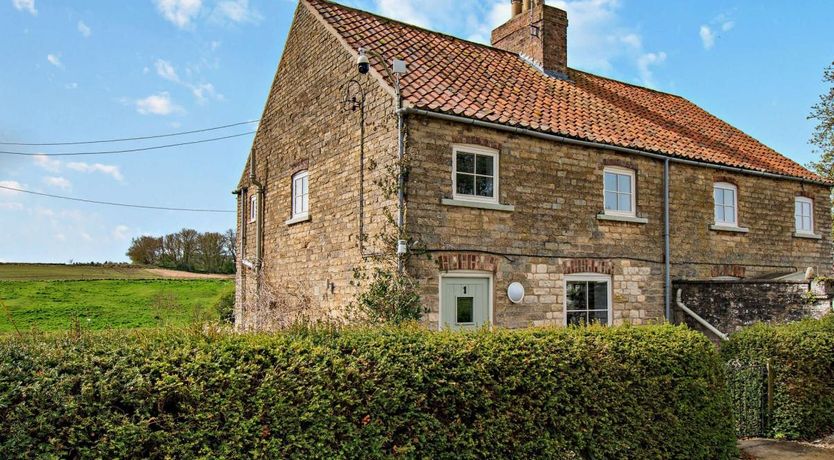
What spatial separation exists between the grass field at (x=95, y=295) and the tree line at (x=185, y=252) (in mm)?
2382

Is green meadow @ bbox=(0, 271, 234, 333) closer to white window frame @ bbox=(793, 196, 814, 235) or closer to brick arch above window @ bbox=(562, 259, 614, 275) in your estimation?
brick arch above window @ bbox=(562, 259, 614, 275)

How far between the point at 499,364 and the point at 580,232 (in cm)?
842

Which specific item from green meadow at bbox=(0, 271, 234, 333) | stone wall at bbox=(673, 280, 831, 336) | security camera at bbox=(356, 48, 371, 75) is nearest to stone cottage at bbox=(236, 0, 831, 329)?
security camera at bbox=(356, 48, 371, 75)

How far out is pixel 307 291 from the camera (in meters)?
15.3

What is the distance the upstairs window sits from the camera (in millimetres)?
15867

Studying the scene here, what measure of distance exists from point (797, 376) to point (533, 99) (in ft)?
28.7

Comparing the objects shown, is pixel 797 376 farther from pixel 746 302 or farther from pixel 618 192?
pixel 618 192

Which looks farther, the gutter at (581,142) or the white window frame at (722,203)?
the white window frame at (722,203)

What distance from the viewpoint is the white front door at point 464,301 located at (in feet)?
40.9

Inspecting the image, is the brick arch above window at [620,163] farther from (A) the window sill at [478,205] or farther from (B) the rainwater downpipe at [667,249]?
(A) the window sill at [478,205]

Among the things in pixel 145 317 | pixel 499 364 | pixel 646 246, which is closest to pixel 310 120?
pixel 646 246

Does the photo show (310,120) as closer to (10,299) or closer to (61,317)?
(61,317)

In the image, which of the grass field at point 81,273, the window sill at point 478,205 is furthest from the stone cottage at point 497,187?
the grass field at point 81,273

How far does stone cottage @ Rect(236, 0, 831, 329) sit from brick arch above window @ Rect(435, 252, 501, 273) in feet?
0.10
